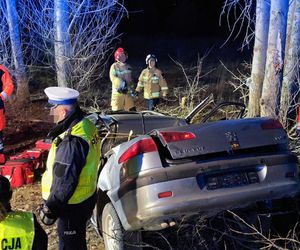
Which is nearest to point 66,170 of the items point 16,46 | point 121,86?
point 121,86

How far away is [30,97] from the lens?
12016mm

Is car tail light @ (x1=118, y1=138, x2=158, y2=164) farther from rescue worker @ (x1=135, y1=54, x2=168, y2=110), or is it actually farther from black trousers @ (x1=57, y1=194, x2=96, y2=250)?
rescue worker @ (x1=135, y1=54, x2=168, y2=110)

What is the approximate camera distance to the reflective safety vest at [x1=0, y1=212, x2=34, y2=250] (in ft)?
9.28

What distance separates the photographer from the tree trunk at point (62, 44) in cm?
1077

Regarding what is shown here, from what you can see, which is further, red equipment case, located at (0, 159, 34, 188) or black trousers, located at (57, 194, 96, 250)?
red equipment case, located at (0, 159, 34, 188)

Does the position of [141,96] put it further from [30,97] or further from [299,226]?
[299,226]

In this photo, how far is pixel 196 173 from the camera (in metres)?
3.74

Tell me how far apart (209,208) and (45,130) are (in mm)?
5874

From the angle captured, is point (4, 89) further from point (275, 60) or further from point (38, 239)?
point (38, 239)

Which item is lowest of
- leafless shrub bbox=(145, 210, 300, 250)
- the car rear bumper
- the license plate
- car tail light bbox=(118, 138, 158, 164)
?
leafless shrub bbox=(145, 210, 300, 250)

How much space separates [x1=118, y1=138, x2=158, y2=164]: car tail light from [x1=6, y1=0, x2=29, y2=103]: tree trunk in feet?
26.1

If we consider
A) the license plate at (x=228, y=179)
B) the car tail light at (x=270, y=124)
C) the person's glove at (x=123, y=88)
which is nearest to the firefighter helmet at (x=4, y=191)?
the license plate at (x=228, y=179)

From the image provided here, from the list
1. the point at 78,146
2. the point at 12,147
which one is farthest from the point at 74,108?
the point at 12,147

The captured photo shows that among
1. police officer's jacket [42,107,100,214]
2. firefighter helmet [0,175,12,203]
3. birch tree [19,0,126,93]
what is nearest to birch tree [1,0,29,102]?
birch tree [19,0,126,93]
